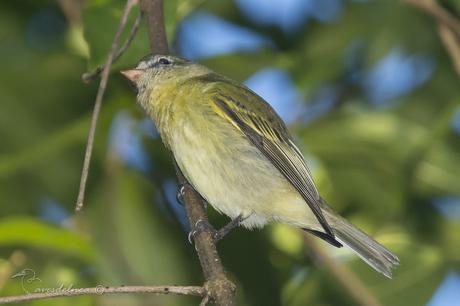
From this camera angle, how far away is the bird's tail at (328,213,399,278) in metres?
4.49

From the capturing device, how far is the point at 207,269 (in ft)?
10.8

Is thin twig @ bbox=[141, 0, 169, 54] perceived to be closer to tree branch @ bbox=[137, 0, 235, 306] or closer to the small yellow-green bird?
tree branch @ bbox=[137, 0, 235, 306]

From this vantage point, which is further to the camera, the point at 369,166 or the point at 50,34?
the point at 50,34

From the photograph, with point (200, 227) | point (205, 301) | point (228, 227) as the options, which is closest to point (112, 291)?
point (205, 301)

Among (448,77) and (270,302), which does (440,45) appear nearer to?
(448,77)

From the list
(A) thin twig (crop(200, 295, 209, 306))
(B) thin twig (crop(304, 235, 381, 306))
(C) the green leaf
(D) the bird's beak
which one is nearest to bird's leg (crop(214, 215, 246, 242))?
(B) thin twig (crop(304, 235, 381, 306))

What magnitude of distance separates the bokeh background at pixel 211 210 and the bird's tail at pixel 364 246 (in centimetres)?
21

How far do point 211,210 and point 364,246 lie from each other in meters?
1.12

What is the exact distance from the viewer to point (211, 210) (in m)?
5.38

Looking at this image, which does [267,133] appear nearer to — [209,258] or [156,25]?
[156,25]

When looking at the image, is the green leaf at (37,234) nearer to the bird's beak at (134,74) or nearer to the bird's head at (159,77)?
the bird's head at (159,77)

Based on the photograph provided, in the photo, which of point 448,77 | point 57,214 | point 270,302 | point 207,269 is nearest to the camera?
point 207,269

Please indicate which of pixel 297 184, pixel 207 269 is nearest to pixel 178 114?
pixel 297 184

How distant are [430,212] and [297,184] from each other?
1183 mm
